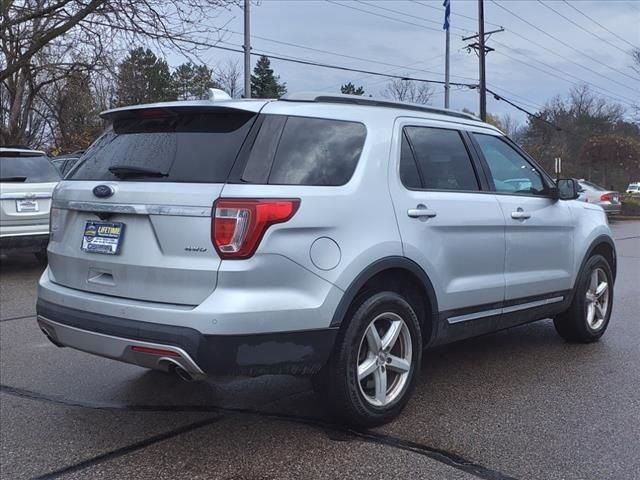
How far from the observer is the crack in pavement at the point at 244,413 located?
3381mm

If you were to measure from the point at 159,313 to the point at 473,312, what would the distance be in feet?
7.26

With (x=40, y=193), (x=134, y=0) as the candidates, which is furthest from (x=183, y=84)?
(x=40, y=193)

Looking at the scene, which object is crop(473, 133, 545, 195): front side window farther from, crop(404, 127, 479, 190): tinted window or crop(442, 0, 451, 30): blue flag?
crop(442, 0, 451, 30): blue flag

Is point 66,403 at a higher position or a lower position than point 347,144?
lower

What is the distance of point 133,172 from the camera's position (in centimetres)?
361

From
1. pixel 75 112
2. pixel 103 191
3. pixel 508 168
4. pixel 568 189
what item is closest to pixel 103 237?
pixel 103 191

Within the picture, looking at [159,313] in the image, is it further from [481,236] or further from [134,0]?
[134,0]

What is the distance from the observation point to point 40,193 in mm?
9539

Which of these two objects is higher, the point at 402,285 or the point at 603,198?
the point at 603,198

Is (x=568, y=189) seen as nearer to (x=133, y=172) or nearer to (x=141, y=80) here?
(x=133, y=172)

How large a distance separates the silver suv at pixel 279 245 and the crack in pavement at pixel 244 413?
6.5 inches

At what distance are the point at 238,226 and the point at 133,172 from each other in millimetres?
775

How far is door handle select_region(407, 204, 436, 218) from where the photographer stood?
3996 millimetres

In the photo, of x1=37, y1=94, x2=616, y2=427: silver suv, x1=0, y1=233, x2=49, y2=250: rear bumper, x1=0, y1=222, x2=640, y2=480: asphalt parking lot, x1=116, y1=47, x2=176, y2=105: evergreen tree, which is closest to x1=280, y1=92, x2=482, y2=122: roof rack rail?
x1=37, y1=94, x2=616, y2=427: silver suv
